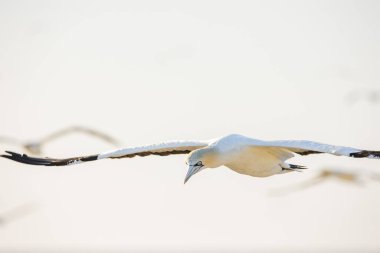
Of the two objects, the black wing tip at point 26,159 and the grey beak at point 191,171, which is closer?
the grey beak at point 191,171

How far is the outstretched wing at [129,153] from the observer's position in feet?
67.5

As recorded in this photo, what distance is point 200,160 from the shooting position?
1919cm

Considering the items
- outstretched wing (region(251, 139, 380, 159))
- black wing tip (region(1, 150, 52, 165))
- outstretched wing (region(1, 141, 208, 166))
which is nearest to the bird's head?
outstretched wing (region(251, 139, 380, 159))

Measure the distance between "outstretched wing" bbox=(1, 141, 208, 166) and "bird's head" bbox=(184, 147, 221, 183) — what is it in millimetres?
1026

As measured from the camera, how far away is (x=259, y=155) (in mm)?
20344

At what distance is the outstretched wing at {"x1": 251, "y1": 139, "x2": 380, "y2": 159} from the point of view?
18672mm

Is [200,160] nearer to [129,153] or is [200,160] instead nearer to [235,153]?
[235,153]

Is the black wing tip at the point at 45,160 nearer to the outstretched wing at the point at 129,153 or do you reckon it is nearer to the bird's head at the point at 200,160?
the outstretched wing at the point at 129,153

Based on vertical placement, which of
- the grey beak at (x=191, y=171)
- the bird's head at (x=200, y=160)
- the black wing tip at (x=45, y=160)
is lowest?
the grey beak at (x=191, y=171)

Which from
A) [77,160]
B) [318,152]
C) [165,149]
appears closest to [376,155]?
[318,152]

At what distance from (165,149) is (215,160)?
176 centimetres

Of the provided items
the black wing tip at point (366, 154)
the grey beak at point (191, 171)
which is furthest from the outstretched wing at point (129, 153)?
the black wing tip at point (366, 154)

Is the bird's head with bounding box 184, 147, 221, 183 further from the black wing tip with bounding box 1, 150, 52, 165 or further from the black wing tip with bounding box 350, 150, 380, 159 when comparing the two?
the black wing tip with bounding box 1, 150, 52, 165

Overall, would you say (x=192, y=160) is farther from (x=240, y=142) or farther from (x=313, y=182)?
(x=313, y=182)
